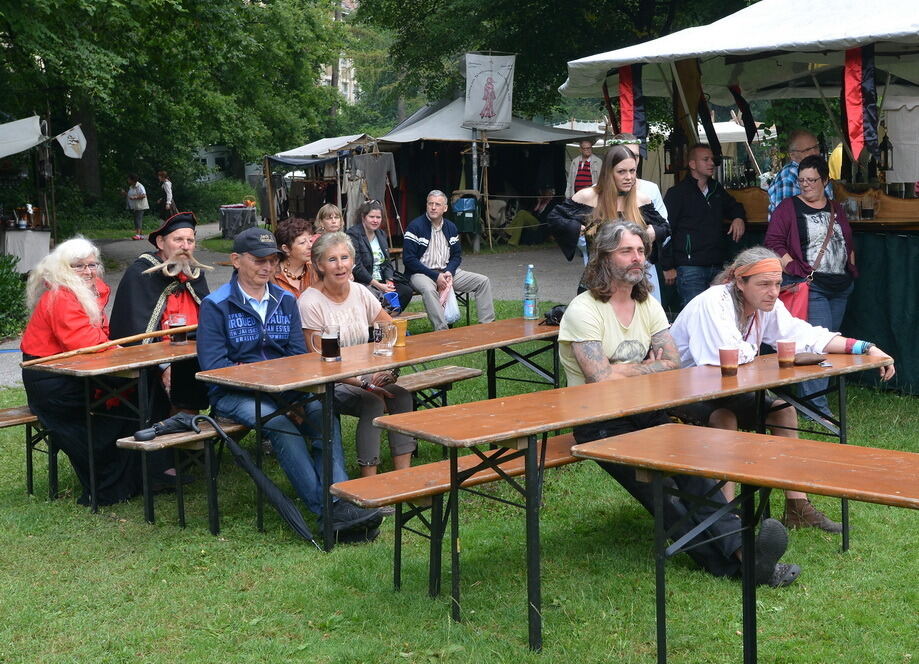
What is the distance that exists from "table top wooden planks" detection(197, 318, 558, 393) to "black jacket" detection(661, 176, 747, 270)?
7.94 feet

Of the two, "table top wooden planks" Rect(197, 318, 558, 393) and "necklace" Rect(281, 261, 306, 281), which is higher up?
"necklace" Rect(281, 261, 306, 281)

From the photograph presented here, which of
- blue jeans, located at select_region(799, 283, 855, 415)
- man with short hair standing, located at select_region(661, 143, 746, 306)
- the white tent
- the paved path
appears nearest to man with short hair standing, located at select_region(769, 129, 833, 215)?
man with short hair standing, located at select_region(661, 143, 746, 306)

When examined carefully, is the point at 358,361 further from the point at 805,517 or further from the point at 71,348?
the point at 805,517

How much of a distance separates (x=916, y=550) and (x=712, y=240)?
13.1 ft

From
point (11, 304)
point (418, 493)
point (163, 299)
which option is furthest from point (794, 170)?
point (11, 304)

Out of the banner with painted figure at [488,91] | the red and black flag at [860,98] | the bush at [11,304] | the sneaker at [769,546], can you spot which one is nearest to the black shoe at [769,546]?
the sneaker at [769,546]

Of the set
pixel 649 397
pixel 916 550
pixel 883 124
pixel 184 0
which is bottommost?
pixel 916 550

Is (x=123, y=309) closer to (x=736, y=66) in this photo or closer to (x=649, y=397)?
(x=649, y=397)

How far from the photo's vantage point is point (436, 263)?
413 inches

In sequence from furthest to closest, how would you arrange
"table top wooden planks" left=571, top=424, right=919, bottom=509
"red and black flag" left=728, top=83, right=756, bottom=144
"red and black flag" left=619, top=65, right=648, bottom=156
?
1. "red and black flag" left=728, top=83, right=756, bottom=144
2. "red and black flag" left=619, top=65, right=648, bottom=156
3. "table top wooden planks" left=571, top=424, right=919, bottom=509

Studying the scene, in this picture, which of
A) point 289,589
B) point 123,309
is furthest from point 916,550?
point 123,309

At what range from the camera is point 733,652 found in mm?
3832

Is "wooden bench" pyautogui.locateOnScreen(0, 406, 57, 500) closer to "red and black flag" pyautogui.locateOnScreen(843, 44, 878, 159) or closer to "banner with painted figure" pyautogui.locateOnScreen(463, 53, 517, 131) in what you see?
"red and black flag" pyautogui.locateOnScreen(843, 44, 878, 159)

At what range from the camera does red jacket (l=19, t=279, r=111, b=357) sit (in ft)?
19.0
